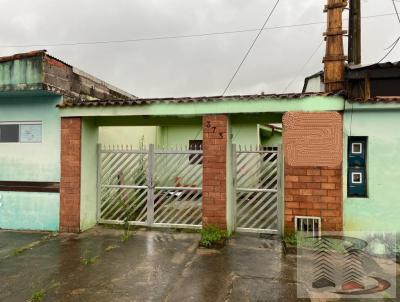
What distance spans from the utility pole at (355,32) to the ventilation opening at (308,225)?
738 centimetres

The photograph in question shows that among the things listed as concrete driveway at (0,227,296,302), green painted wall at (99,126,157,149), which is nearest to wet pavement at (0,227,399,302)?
concrete driveway at (0,227,296,302)

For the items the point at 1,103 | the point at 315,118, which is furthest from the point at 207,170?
the point at 1,103

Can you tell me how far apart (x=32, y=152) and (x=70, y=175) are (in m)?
1.23

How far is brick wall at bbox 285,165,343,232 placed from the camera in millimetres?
6211

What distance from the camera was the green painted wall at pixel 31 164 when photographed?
745cm

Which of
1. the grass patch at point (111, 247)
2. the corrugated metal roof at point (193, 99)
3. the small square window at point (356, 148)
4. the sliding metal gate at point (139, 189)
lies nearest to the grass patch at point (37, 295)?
the grass patch at point (111, 247)

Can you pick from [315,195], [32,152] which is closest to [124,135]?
[32,152]

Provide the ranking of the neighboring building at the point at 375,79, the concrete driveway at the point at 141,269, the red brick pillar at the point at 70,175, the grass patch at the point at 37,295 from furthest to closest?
the neighboring building at the point at 375,79
the red brick pillar at the point at 70,175
the concrete driveway at the point at 141,269
the grass patch at the point at 37,295

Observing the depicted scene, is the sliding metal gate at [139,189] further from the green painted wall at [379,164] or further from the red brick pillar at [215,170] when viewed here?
the green painted wall at [379,164]

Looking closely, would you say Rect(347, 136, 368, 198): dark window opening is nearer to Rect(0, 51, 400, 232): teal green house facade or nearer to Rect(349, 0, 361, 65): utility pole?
Rect(0, 51, 400, 232): teal green house facade

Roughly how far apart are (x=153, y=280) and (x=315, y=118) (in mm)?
4251

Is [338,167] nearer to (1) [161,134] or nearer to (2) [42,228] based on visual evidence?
(2) [42,228]

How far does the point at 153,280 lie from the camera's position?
468cm

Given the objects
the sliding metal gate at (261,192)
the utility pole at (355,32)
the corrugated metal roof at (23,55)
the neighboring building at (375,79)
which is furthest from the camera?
the utility pole at (355,32)
